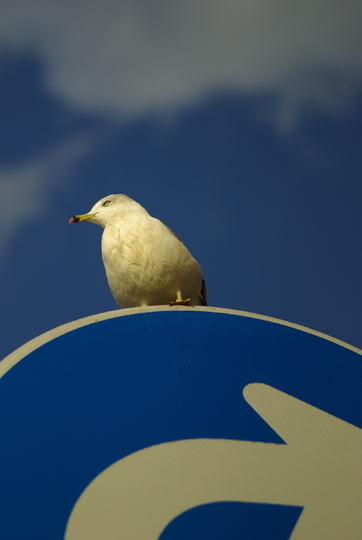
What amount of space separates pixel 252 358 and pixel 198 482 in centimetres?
84

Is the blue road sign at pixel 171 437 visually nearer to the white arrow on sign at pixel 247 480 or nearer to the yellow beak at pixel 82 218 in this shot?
the white arrow on sign at pixel 247 480

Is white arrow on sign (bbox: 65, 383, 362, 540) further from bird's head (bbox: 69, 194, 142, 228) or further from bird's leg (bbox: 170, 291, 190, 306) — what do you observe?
bird's head (bbox: 69, 194, 142, 228)

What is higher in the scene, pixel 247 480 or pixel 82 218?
pixel 82 218

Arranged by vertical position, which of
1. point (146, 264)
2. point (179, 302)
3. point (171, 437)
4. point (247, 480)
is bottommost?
point (247, 480)

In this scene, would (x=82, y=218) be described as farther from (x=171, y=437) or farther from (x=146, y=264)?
(x=171, y=437)

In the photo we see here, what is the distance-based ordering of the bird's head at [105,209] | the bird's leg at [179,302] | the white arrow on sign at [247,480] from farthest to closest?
the bird's head at [105,209] → the bird's leg at [179,302] → the white arrow on sign at [247,480]

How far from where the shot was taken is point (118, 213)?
421 cm

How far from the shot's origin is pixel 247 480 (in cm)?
242

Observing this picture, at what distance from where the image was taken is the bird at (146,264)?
369 centimetres

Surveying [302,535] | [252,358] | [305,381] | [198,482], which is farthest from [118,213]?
[302,535]

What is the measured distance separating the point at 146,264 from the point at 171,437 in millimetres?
1566

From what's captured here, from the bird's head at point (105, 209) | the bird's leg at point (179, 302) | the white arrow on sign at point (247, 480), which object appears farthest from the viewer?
the bird's head at point (105, 209)

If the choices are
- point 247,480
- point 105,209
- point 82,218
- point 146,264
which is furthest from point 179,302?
point 247,480

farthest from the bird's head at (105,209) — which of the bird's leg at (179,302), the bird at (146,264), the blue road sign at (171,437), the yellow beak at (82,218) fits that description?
the blue road sign at (171,437)
